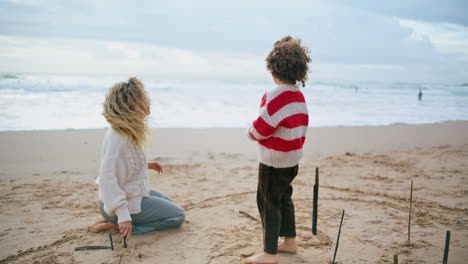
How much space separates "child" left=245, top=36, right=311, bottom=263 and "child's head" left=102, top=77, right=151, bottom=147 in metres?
1.01

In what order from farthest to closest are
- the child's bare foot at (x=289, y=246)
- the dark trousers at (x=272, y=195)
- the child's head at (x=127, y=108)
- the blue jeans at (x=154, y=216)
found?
1. the blue jeans at (x=154, y=216)
2. the child's bare foot at (x=289, y=246)
3. the child's head at (x=127, y=108)
4. the dark trousers at (x=272, y=195)

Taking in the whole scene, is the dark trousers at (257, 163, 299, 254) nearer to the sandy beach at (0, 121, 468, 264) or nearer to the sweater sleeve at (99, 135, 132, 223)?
the sandy beach at (0, 121, 468, 264)

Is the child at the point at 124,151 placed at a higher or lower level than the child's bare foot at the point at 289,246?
higher

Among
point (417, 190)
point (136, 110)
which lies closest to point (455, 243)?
point (417, 190)

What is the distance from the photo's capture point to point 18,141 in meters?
7.04

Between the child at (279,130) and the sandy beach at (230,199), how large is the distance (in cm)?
51

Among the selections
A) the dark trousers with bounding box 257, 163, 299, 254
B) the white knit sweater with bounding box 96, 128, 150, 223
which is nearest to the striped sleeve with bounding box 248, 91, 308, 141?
the dark trousers with bounding box 257, 163, 299, 254

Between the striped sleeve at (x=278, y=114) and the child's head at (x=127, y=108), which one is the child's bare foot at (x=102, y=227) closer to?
the child's head at (x=127, y=108)

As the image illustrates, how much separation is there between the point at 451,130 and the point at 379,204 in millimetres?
7173

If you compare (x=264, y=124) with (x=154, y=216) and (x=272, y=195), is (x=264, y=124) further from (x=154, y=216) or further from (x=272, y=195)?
(x=154, y=216)

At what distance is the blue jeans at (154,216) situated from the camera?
129 inches

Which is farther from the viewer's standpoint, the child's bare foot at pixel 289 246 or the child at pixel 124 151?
the child's bare foot at pixel 289 246

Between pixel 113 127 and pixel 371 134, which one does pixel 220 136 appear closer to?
pixel 371 134

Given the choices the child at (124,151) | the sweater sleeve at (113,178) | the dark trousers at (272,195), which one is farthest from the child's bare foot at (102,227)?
the dark trousers at (272,195)
